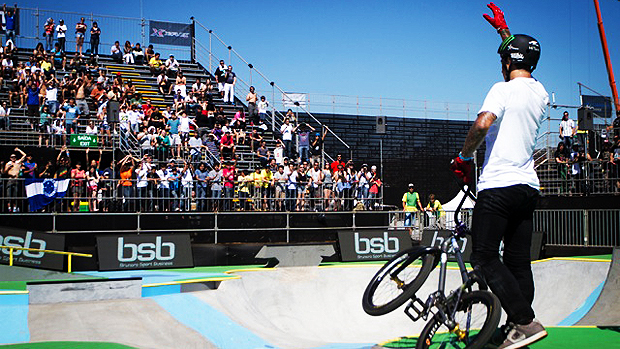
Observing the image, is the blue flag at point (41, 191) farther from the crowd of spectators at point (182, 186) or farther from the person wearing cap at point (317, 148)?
the person wearing cap at point (317, 148)

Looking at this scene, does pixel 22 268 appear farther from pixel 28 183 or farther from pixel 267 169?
pixel 267 169

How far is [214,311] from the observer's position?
11.0 metres

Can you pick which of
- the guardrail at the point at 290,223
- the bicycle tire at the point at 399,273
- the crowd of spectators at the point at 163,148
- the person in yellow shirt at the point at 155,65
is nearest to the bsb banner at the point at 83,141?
the crowd of spectators at the point at 163,148

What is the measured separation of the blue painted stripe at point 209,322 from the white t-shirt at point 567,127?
18.4 m

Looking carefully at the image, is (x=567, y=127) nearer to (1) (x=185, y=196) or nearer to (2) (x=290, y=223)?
(2) (x=290, y=223)

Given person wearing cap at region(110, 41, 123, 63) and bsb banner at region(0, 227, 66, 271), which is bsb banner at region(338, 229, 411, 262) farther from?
person wearing cap at region(110, 41, 123, 63)

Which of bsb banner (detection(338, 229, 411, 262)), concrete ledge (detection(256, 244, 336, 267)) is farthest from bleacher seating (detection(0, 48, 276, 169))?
concrete ledge (detection(256, 244, 336, 267))

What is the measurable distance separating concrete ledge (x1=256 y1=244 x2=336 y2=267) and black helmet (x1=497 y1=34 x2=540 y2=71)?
11.0 m

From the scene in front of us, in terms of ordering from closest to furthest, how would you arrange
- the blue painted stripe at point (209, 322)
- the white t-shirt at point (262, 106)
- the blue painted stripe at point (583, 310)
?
the blue painted stripe at point (209, 322) < the blue painted stripe at point (583, 310) < the white t-shirt at point (262, 106)

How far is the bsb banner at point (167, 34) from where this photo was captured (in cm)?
3206

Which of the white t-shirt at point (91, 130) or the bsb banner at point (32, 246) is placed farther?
the white t-shirt at point (91, 130)

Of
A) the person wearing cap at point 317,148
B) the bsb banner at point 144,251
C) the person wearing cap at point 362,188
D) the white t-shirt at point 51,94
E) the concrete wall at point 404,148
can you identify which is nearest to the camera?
the bsb banner at point 144,251

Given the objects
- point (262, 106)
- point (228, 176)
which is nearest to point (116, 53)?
point (262, 106)

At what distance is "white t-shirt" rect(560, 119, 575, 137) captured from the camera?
25.2 m
